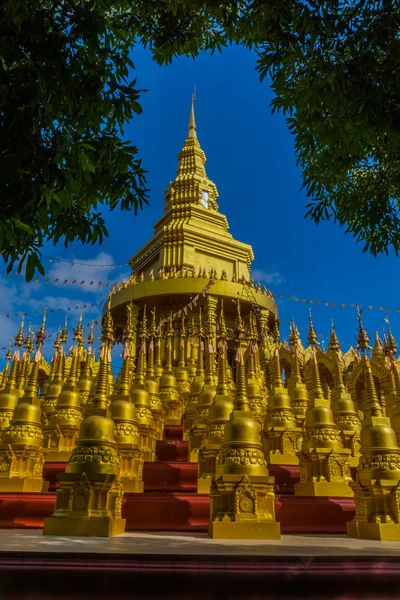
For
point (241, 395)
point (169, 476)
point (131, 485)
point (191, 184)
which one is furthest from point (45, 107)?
point (191, 184)

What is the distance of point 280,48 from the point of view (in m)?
5.46

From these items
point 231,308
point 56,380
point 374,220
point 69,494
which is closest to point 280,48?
point 374,220

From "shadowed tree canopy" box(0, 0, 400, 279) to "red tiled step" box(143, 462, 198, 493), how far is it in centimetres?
427

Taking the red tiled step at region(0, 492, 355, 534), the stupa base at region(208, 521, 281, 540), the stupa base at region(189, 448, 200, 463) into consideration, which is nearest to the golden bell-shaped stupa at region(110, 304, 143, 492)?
the red tiled step at region(0, 492, 355, 534)

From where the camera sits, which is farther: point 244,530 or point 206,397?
point 206,397

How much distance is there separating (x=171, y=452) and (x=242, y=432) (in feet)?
12.8

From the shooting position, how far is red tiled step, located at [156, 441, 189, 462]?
9.27 metres

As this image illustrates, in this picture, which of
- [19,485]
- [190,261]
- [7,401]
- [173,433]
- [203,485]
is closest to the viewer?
[203,485]

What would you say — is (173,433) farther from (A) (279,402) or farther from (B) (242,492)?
(B) (242,492)

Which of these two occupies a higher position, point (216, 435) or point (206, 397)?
point (206, 397)

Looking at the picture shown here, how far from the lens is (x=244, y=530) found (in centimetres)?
509

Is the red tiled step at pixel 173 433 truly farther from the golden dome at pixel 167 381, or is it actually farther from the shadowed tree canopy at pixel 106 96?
the shadowed tree canopy at pixel 106 96

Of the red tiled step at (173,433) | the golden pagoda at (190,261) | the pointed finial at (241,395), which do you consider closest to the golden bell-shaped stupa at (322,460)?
the pointed finial at (241,395)

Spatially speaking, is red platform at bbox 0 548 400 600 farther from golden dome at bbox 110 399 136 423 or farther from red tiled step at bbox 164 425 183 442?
red tiled step at bbox 164 425 183 442
